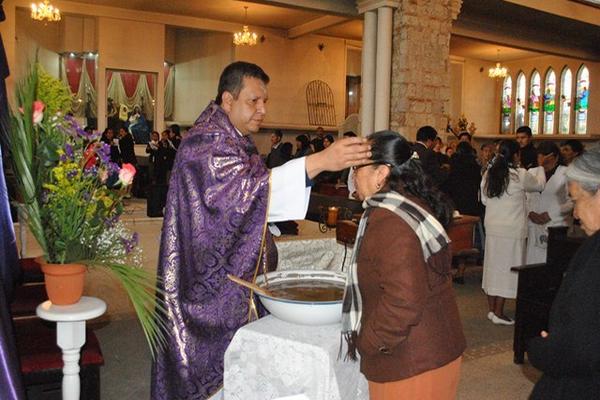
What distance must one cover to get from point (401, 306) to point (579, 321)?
0.47 m

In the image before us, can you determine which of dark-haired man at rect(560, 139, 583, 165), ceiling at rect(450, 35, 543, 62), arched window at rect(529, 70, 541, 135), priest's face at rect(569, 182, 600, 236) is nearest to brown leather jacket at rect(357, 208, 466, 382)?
priest's face at rect(569, 182, 600, 236)

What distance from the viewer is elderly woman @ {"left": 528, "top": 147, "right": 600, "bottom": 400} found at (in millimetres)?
1605

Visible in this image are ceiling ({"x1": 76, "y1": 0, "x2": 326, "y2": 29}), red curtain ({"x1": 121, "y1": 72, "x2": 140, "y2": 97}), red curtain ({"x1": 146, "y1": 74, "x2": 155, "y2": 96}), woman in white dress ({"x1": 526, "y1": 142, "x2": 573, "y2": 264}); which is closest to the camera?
woman in white dress ({"x1": 526, "y1": 142, "x2": 573, "y2": 264})

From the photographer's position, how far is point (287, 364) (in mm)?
1840

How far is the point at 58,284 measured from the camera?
7.32ft

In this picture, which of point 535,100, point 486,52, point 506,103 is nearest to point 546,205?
point 486,52

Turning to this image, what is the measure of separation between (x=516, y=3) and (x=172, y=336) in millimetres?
11446

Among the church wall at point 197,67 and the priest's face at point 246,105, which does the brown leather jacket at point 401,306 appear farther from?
the church wall at point 197,67

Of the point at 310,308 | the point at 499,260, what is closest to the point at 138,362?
the point at 310,308

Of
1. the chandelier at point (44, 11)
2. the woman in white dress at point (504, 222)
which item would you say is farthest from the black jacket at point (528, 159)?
the chandelier at point (44, 11)

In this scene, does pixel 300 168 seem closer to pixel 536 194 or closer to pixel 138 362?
pixel 138 362

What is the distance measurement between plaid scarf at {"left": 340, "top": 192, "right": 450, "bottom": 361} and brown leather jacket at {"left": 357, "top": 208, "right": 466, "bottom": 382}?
0.02 metres

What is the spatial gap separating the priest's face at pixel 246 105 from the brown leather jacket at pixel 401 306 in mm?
859

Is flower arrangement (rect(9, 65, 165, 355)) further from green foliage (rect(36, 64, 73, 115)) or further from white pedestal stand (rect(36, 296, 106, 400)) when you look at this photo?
white pedestal stand (rect(36, 296, 106, 400))
